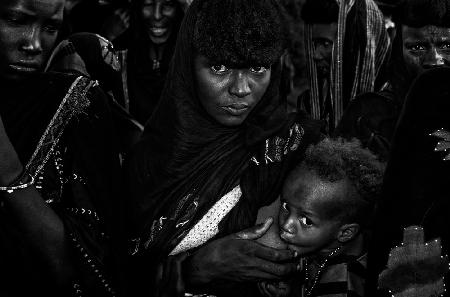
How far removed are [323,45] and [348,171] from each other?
7.03ft

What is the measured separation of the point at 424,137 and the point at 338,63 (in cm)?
227

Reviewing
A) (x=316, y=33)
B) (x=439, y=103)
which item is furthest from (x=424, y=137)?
(x=316, y=33)

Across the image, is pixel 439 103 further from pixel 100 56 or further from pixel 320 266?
pixel 100 56

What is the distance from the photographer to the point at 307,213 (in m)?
2.56

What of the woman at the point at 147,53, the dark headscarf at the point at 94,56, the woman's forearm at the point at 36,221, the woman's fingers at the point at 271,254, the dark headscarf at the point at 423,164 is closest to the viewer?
the dark headscarf at the point at 423,164

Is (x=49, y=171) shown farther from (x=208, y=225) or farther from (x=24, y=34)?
(x=208, y=225)

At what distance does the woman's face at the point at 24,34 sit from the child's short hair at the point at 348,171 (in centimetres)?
103

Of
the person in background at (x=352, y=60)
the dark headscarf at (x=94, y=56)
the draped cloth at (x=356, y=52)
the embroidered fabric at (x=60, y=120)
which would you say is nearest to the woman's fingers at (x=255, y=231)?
the embroidered fabric at (x=60, y=120)

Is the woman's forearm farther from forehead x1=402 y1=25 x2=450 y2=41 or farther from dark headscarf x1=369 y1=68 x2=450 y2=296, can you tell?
forehead x1=402 y1=25 x2=450 y2=41

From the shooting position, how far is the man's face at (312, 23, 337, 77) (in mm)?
4492

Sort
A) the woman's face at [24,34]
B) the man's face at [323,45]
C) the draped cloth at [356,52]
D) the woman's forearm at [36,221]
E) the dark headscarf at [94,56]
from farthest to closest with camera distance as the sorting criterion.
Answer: the man's face at [323,45]
the draped cloth at [356,52]
the dark headscarf at [94,56]
the woman's face at [24,34]
the woman's forearm at [36,221]

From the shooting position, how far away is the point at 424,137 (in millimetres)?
1787

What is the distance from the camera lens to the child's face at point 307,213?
2.54m

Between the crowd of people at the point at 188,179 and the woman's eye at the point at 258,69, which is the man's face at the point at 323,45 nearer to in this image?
the crowd of people at the point at 188,179
